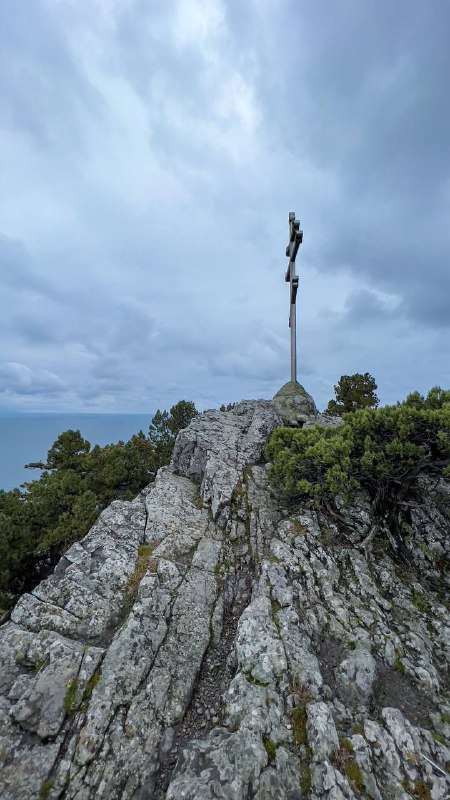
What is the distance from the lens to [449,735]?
966cm

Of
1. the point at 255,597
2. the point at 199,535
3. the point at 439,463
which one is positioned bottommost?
the point at 255,597

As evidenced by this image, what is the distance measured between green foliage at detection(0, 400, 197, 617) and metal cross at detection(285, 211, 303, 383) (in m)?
16.2

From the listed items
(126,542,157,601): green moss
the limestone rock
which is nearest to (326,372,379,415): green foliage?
the limestone rock

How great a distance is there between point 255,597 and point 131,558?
5740mm

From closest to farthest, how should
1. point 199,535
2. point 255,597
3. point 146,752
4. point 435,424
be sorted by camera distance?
point 146,752 < point 255,597 < point 435,424 < point 199,535

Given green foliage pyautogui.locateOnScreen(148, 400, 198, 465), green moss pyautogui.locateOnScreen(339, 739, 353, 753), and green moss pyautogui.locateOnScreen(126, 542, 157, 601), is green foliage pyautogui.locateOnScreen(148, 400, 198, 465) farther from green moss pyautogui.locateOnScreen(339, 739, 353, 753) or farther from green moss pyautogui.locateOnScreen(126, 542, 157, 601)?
green moss pyautogui.locateOnScreen(339, 739, 353, 753)

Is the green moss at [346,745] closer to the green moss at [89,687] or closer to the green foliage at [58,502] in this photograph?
the green moss at [89,687]

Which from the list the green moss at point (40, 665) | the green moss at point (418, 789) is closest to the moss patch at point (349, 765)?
the green moss at point (418, 789)

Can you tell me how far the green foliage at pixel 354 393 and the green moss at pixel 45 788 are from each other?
3820 cm

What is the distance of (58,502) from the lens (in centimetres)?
2233

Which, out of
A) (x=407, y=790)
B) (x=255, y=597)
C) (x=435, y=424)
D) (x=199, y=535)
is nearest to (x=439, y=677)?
(x=407, y=790)

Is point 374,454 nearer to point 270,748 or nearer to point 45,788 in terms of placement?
point 270,748

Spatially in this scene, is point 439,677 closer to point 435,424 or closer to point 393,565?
point 393,565

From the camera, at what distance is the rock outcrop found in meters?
8.79
